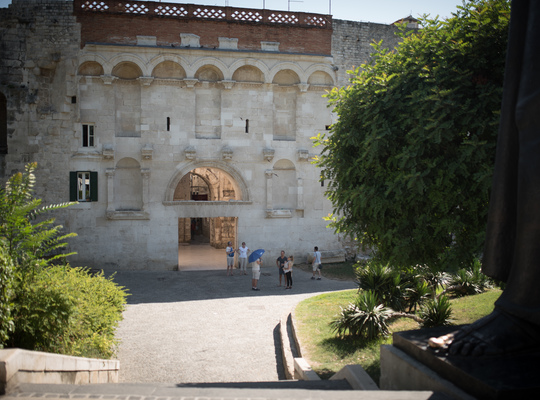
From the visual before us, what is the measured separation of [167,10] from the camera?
20625 millimetres

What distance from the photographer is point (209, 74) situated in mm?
21578

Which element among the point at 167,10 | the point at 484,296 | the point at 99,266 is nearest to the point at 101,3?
the point at 167,10

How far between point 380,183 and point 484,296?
6707 mm

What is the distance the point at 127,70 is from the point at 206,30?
4355 mm

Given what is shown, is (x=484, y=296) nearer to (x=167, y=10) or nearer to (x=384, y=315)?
(x=384, y=315)

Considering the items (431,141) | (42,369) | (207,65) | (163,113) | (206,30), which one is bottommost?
(42,369)

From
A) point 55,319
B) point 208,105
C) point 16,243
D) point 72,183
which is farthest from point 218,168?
point 55,319

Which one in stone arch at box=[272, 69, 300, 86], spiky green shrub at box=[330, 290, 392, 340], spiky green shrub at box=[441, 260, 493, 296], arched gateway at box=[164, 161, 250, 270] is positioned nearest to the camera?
spiky green shrub at box=[330, 290, 392, 340]

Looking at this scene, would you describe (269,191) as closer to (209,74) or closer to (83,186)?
(209,74)

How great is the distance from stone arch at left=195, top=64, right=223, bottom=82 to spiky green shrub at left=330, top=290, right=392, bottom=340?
588 inches

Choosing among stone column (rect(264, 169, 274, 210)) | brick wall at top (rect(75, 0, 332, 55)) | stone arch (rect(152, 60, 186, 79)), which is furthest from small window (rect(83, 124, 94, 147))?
stone column (rect(264, 169, 274, 210))

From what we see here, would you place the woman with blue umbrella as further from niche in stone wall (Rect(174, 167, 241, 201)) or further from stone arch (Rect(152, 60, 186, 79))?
stone arch (Rect(152, 60, 186, 79))

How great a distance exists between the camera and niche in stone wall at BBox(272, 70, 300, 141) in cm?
2233

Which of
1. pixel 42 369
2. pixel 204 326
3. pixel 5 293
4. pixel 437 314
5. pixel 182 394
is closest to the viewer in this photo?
pixel 182 394
